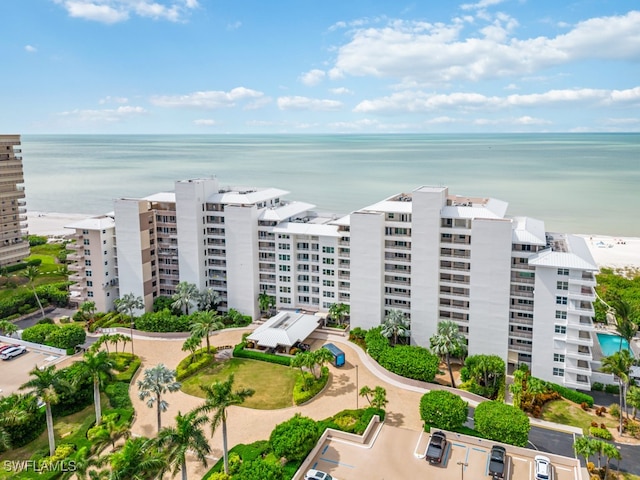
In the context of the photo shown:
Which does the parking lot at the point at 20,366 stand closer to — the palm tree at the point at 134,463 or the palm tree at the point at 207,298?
the palm tree at the point at 207,298

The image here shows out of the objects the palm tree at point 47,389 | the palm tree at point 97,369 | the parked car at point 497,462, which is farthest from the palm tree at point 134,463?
the parked car at point 497,462

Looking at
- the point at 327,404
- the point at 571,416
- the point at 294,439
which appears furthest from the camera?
the point at 327,404

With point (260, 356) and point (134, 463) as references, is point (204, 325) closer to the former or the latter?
point (260, 356)

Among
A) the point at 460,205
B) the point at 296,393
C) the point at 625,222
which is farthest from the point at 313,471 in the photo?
the point at 625,222

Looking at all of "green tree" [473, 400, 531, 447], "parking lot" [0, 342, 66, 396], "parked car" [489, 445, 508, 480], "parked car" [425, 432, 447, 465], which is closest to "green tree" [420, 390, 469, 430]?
"parked car" [425, 432, 447, 465]

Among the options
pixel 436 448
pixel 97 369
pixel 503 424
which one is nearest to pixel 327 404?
pixel 436 448

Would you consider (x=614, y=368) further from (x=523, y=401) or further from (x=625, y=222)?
(x=625, y=222)
